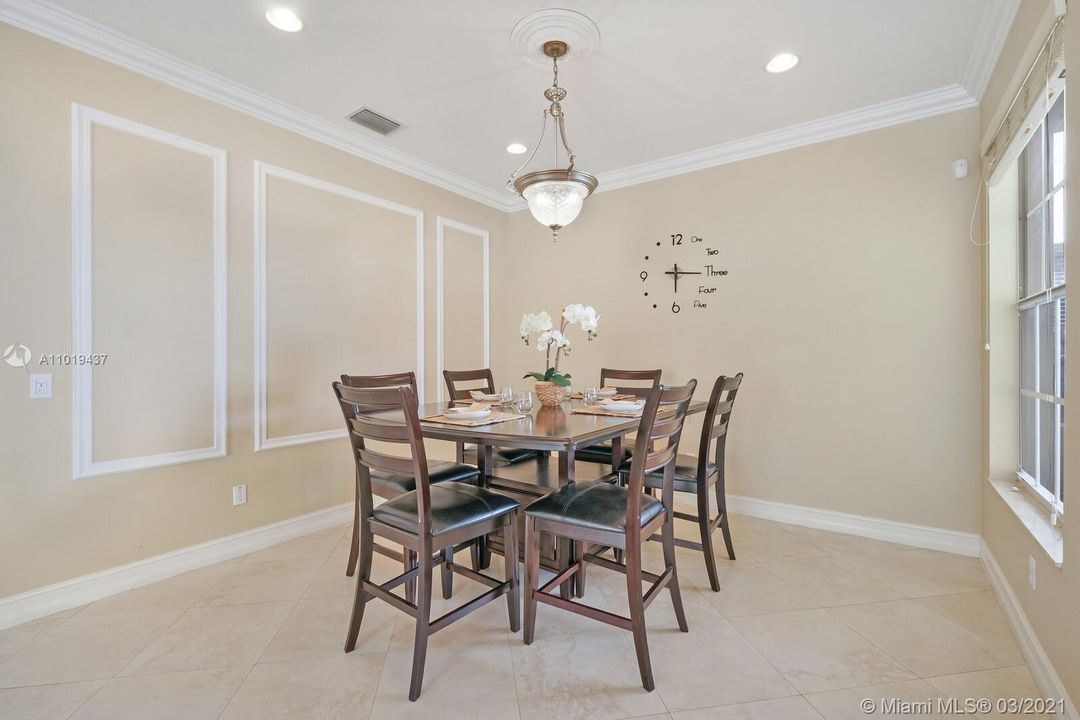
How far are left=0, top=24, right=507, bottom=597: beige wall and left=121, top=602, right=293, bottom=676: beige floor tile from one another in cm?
65

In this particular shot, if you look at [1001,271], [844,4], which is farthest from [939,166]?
[844,4]

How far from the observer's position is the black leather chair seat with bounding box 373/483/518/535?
5.66 feet

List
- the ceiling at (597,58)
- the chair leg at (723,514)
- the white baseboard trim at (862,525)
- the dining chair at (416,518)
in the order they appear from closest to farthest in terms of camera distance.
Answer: the dining chair at (416,518), the ceiling at (597,58), the chair leg at (723,514), the white baseboard trim at (862,525)

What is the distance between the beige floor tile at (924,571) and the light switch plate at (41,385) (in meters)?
4.00

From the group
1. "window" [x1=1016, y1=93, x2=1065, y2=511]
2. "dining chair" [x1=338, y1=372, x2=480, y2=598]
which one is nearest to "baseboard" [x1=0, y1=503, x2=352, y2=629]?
"dining chair" [x1=338, y1=372, x2=480, y2=598]

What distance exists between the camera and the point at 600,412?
90.2 inches

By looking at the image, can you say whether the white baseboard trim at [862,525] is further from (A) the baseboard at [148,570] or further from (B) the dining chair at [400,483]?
(A) the baseboard at [148,570]

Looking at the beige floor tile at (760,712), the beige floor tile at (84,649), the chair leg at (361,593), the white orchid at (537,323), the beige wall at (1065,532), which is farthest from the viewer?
the white orchid at (537,323)

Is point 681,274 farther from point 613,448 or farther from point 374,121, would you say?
point 374,121

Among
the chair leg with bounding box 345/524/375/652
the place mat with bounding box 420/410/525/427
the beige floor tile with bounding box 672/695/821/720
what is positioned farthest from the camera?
the place mat with bounding box 420/410/525/427

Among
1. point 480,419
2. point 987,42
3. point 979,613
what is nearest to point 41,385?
point 480,419

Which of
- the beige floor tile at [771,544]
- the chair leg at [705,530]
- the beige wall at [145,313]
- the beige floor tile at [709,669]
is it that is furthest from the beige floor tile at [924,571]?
the beige wall at [145,313]

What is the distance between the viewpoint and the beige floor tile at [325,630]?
186 cm

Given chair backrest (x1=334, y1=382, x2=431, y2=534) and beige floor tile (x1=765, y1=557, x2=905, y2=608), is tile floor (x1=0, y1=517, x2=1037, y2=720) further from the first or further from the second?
chair backrest (x1=334, y1=382, x2=431, y2=534)
